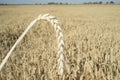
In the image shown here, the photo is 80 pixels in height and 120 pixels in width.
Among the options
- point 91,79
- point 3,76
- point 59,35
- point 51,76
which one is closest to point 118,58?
point 91,79

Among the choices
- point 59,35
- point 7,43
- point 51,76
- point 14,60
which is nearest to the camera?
point 59,35

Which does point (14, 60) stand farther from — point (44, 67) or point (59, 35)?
point (59, 35)

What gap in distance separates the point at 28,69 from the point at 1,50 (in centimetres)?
153

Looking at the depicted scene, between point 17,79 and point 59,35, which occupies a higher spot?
point 59,35

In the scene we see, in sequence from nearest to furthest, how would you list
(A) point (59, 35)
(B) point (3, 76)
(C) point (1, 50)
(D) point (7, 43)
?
(A) point (59, 35)
(B) point (3, 76)
(C) point (1, 50)
(D) point (7, 43)

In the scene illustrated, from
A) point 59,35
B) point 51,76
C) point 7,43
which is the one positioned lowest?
point 7,43

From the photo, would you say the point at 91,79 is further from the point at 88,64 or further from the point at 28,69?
the point at 28,69

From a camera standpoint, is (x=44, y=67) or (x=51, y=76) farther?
(x=44, y=67)

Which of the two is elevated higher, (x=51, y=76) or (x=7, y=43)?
(x=51, y=76)

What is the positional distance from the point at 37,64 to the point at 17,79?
0.52 metres

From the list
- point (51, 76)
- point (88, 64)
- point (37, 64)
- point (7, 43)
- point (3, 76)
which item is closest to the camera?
point (51, 76)

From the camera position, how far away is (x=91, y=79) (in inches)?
97.0

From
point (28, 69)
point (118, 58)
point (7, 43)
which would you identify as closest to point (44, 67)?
Result: point (28, 69)

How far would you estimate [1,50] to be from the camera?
13.2 feet
